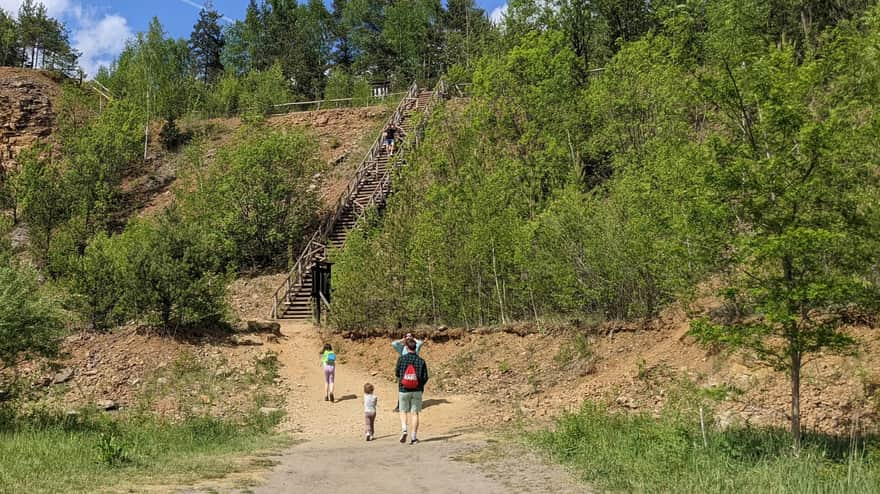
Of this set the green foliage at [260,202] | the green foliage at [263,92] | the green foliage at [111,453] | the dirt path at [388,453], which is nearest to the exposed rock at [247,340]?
the dirt path at [388,453]

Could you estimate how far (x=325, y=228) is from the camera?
32719 mm

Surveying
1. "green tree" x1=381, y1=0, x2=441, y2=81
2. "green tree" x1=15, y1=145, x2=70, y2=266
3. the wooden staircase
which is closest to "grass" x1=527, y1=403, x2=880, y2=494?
the wooden staircase

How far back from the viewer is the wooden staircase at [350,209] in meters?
26.8

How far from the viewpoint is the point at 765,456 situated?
355 inches

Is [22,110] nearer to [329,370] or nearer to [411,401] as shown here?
[329,370]

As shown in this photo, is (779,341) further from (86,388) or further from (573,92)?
(573,92)

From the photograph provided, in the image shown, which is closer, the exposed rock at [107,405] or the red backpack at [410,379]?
the red backpack at [410,379]

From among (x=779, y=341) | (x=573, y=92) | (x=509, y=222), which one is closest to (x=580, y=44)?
(x=573, y=92)

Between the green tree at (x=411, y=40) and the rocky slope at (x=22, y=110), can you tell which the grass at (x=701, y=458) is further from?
the green tree at (x=411, y=40)

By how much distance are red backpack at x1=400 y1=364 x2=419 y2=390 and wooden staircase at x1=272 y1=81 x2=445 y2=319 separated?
539 inches

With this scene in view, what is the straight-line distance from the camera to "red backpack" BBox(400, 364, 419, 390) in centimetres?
1212

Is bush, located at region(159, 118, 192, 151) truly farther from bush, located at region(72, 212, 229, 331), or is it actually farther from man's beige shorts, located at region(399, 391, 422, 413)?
man's beige shorts, located at region(399, 391, 422, 413)

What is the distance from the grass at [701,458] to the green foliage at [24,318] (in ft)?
30.0

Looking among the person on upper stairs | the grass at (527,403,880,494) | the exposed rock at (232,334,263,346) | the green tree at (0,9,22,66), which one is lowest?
the grass at (527,403,880,494)
